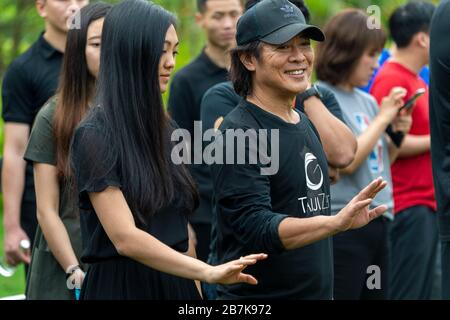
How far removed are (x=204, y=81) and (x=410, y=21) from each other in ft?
4.61

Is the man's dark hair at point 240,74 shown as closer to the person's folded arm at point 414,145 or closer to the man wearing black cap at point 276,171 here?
the man wearing black cap at point 276,171

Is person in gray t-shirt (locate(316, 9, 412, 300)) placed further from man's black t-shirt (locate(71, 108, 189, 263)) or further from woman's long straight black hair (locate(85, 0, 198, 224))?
woman's long straight black hair (locate(85, 0, 198, 224))

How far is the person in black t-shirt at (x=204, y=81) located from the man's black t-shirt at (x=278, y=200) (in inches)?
70.5

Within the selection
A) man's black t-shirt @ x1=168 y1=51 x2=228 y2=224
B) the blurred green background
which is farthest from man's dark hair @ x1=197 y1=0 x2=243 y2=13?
the blurred green background

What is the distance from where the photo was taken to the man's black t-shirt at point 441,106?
4.07m

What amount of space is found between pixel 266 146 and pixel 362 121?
5.92 feet

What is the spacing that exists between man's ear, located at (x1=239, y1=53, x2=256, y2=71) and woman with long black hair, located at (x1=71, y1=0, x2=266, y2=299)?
0.30m

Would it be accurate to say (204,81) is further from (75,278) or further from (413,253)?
(75,278)

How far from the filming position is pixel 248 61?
12.7 ft

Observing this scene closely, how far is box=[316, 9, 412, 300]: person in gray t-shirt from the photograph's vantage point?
16.4 feet

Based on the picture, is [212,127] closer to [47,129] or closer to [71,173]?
[47,129]

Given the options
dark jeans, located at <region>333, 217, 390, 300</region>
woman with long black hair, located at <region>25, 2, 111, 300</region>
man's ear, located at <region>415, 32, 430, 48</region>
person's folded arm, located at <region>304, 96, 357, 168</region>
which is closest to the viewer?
woman with long black hair, located at <region>25, 2, 111, 300</region>

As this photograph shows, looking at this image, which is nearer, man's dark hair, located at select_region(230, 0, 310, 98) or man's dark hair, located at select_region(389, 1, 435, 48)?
man's dark hair, located at select_region(230, 0, 310, 98)


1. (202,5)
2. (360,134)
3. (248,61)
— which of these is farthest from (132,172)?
(202,5)
